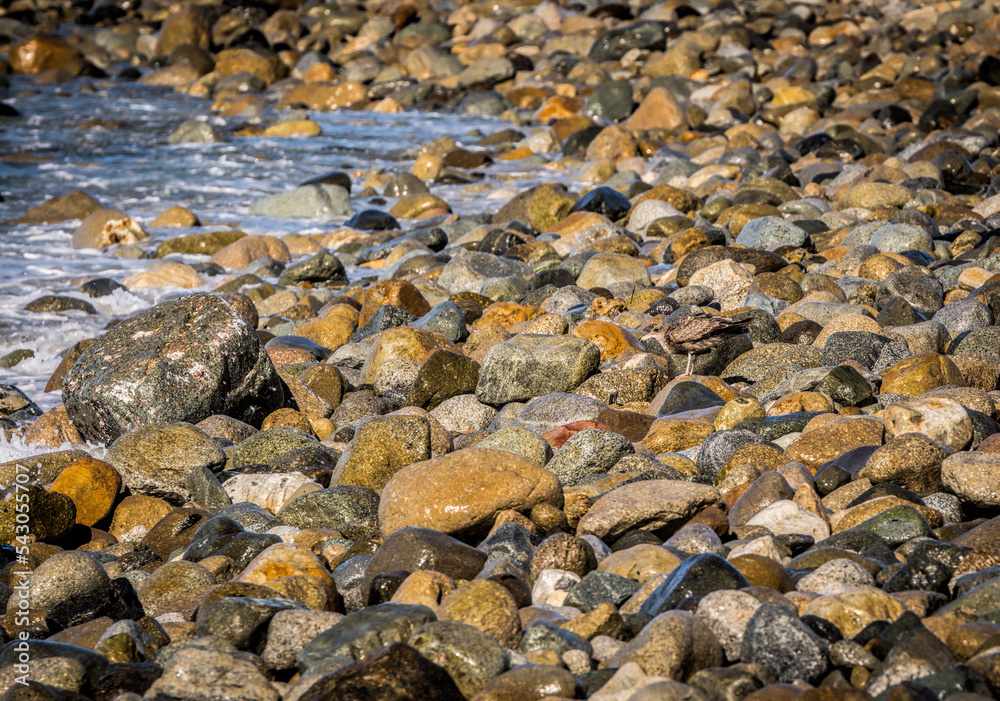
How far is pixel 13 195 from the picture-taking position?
46.8ft

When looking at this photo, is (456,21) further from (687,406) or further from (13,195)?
(687,406)

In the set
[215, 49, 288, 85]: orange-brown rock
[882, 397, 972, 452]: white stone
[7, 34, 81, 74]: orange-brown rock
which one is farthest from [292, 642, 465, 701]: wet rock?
[7, 34, 81, 74]: orange-brown rock

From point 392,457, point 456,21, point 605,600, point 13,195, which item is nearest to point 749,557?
point 605,600

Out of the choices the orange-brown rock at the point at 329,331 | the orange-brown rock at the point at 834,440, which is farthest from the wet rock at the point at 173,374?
the orange-brown rock at the point at 834,440

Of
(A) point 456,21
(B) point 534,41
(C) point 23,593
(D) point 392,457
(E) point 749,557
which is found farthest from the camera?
(A) point 456,21

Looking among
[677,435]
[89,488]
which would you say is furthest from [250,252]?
[677,435]

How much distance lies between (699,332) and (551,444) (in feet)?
4.78

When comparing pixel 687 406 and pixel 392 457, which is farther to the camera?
pixel 687 406

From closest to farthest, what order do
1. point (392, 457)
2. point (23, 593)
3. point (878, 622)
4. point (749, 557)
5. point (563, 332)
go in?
1. point (878, 622)
2. point (749, 557)
3. point (23, 593)
4. point (392, 457)
5. point (563, 332)

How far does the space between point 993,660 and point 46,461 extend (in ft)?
16.4

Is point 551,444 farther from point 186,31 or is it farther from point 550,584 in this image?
point 186,31

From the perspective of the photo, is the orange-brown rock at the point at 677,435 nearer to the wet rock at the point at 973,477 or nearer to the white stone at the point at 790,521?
the white stone at the point at 790,521

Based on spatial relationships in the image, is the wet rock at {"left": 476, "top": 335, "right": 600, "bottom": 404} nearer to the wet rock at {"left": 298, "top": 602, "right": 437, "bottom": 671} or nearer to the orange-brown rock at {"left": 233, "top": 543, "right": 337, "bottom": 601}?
the orange-brown rock at {"left": 233, "top": 543, "right": 337, "bottom": 601}

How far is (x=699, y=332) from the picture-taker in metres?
5.93
